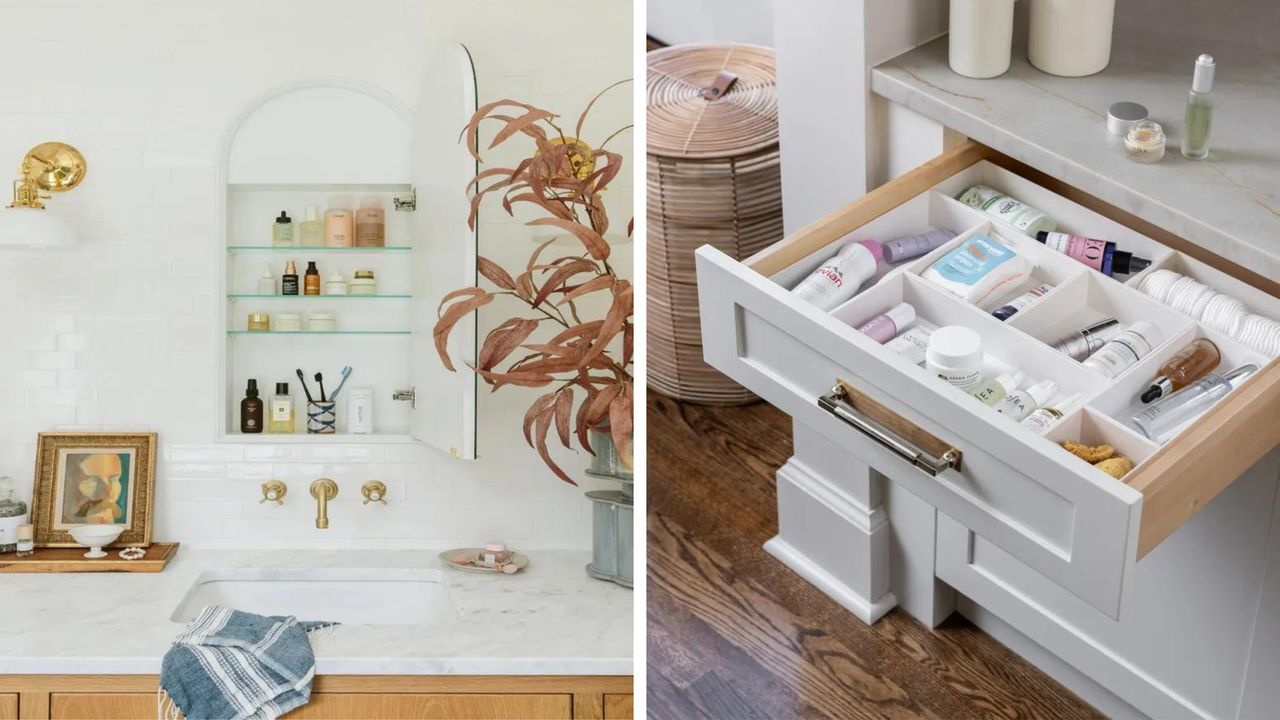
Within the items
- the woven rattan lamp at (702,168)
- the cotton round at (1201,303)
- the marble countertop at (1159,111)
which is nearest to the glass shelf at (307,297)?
the woven rattan lamp at (702,168)

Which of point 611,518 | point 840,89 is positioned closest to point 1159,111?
point 840,89

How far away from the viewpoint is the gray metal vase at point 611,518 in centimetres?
226

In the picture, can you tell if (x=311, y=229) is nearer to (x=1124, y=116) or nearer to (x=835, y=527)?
(x=835, y=527)

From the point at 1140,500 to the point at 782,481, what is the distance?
1.13 m

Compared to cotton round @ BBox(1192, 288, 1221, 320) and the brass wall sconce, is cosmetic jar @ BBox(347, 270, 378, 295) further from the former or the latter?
cotton round @ BBox(1192, 288, 1221, 320)

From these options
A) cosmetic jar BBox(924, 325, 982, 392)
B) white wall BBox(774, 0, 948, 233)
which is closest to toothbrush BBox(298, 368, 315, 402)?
white wall BBox(774, 0, 948, 233)

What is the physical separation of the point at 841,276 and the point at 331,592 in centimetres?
149

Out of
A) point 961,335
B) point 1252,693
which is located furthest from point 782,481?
point 961,335

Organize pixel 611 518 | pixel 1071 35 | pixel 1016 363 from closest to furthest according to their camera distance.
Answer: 1. pixel 1016 363
2. pixel 1071 35
3. pixel 611 518

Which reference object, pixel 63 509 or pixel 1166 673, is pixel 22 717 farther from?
pixel 1166 673

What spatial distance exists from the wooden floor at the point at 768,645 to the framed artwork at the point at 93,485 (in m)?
1.05

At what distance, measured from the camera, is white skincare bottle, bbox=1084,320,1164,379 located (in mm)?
1235

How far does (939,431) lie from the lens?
1.15 m

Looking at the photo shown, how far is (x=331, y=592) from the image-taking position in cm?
246
